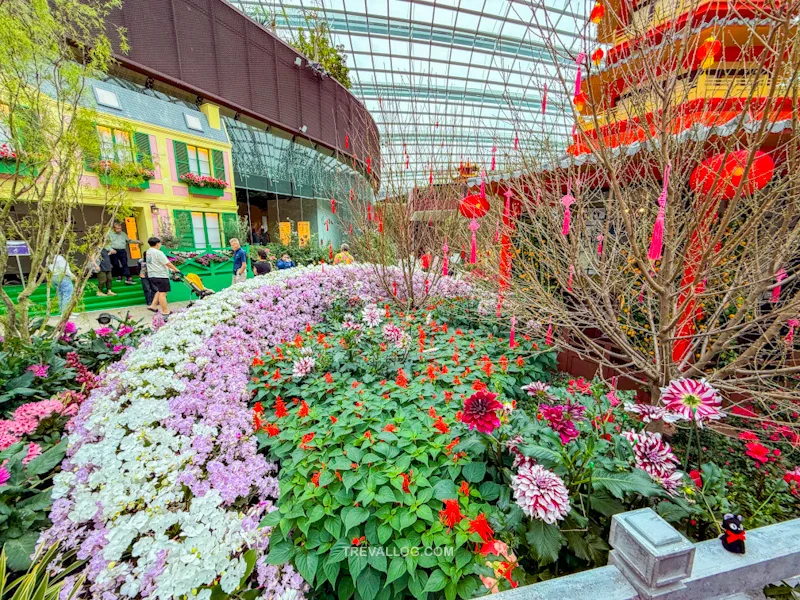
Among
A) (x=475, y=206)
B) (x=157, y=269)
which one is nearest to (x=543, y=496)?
(x=475, y=206)

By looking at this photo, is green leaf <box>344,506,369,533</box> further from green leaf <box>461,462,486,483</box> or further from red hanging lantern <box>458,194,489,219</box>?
red hanging lantern <box>458,194,489,219</box>

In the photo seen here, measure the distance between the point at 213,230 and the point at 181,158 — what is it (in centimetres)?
→ 270

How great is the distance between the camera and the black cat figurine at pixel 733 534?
975 mm

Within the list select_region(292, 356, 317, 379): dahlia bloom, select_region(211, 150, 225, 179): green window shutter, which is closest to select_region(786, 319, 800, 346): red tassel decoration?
select_region(292, 356, 317, 379): dahlia bloom

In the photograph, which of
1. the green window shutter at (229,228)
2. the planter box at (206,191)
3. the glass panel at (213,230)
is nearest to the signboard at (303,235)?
the green window shutter at (229,228)

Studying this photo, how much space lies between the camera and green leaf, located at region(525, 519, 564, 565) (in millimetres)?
1225

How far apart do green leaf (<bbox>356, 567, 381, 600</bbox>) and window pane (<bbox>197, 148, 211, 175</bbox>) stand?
14.7m

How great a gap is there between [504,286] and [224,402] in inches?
103

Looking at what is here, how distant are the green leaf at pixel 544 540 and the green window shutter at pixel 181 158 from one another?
1463cm

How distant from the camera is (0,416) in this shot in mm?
2395

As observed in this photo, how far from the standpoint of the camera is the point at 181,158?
12.0m

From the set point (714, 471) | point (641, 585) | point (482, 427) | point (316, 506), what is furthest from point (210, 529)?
point (714, 471)

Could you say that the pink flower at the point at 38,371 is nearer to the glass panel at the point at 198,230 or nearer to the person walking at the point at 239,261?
the person walking at the point at 239,261

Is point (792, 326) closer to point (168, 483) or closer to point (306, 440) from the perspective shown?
point (306, 440)
